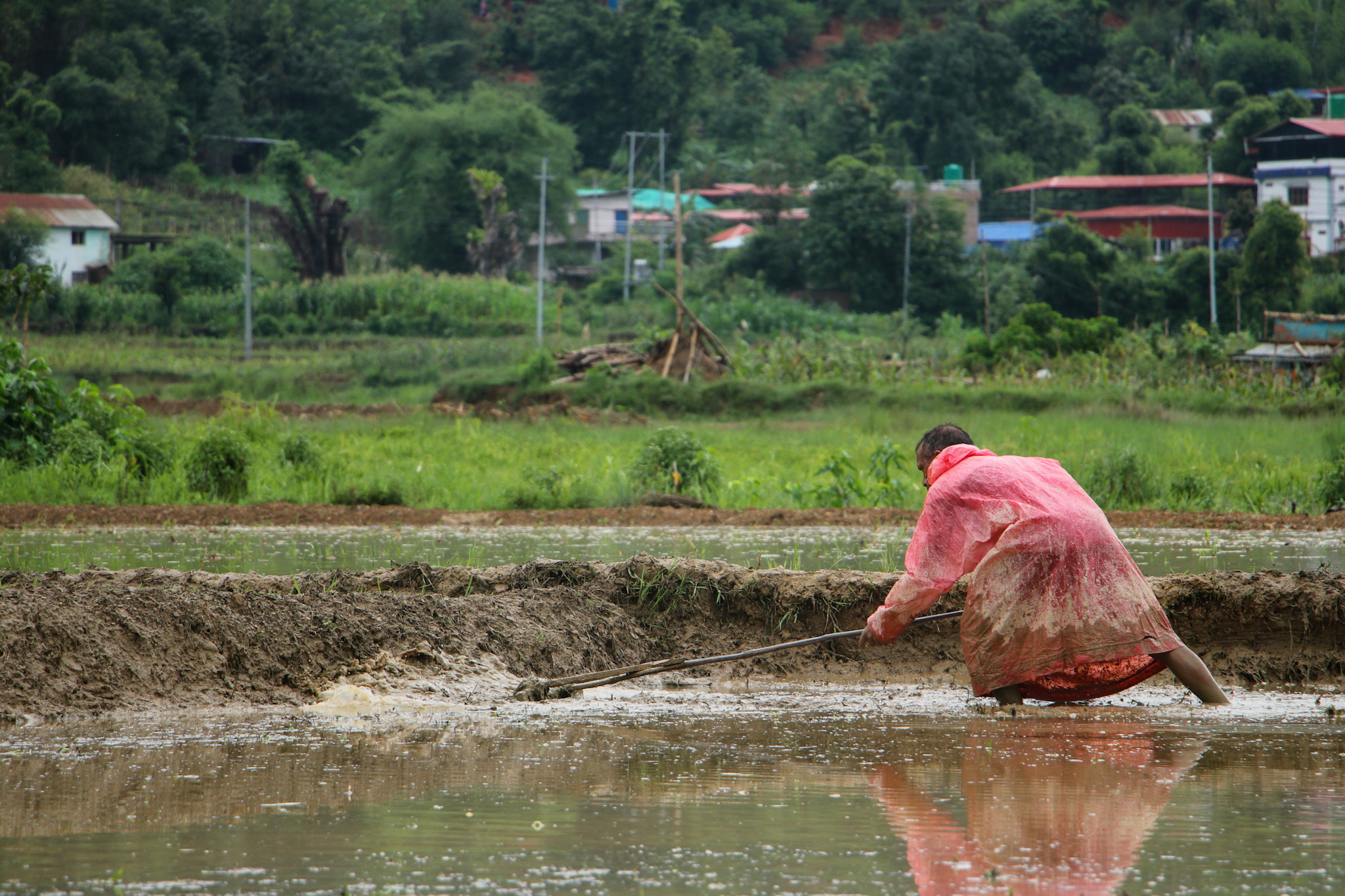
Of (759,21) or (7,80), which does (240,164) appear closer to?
(7,80)

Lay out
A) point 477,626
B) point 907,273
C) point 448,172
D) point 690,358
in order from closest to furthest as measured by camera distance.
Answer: point 477,626
point 690,358
point 907,273
point 448,172

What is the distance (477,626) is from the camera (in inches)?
251

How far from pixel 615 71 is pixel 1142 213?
27.8m

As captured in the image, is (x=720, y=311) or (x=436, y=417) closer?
(x=436, y=417)

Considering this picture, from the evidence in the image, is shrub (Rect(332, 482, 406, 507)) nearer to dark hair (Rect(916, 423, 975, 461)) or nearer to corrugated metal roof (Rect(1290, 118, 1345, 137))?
dark hair (Rect(916, 423, 975, 461))

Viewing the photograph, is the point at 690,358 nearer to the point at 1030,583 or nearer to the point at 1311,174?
the point at 1030,583

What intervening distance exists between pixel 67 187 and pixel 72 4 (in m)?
15.5

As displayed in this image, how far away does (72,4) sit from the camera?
202ft

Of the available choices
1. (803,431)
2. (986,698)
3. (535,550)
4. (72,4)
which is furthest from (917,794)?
(72,4)

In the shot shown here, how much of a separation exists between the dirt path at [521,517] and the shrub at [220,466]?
535 mm

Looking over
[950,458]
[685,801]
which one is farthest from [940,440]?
[685,801]

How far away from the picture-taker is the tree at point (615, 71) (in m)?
64.3

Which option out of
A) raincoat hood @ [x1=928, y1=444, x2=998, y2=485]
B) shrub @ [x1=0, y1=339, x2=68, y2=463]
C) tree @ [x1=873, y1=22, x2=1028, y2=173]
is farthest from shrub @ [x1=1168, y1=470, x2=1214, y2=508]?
tree @ [x1=873, y1=22, x2=1028, y2=173]

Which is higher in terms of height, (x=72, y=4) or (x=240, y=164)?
(x=72, y=4)
